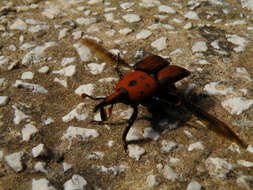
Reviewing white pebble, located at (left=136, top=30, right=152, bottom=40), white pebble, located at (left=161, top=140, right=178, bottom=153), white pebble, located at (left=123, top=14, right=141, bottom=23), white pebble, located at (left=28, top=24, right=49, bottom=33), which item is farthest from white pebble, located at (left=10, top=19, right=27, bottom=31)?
white pebble, located at (left=161, top=140, right=178, bottom=153)

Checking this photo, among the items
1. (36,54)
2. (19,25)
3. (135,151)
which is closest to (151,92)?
(135,151)

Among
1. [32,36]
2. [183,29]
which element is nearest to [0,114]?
[32,36]

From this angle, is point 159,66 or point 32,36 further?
point 32,36

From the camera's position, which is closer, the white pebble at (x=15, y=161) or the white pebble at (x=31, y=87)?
the white pebble at (x=15, y=161)

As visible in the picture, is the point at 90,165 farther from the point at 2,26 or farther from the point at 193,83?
the point at 2,26

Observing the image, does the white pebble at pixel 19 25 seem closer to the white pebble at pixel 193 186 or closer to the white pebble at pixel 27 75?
the white pebble at pixel 27 75

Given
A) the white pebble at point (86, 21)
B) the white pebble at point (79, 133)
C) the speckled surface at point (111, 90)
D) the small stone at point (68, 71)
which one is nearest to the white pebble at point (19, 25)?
the speckled surface at point (111, 90)

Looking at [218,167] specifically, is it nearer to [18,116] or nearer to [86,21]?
[18,116]
